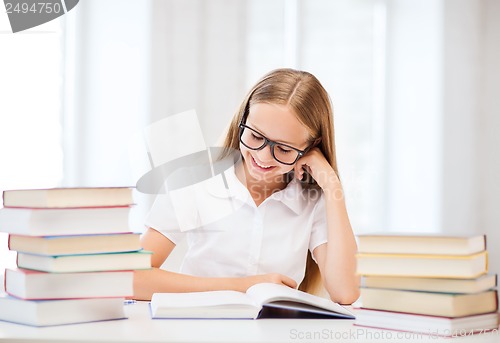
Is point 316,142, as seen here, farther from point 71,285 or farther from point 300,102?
point 71,285

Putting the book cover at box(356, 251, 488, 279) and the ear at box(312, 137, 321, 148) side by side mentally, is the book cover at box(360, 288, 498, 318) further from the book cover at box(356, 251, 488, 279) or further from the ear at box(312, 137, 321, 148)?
the ear at box(312, 137, 321, 148)

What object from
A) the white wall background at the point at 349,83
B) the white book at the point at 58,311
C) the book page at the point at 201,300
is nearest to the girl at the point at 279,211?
the book page at the point at 201,300

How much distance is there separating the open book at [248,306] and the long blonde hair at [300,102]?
23.6 inches

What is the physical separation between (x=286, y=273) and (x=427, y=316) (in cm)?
85

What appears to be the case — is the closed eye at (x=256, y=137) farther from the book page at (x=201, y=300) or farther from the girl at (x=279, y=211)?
the book page at (x=201, y=300)

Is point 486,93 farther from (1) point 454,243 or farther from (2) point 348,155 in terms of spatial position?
(1) point 454,243

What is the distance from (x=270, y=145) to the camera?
1661mm

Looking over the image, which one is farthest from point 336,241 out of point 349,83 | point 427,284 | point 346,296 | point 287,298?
point 349,83

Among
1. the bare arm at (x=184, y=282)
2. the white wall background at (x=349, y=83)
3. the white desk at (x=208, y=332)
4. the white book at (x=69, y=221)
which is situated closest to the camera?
the white desk at (x=208, y=332)

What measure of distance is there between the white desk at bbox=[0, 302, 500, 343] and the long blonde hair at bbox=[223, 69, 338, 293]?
2.32ft

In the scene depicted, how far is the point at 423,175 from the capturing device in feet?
11.0

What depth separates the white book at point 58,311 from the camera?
109 cm

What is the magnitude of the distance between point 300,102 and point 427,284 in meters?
0.78

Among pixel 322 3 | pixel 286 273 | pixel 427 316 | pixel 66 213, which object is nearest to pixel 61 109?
pixel 322 3
